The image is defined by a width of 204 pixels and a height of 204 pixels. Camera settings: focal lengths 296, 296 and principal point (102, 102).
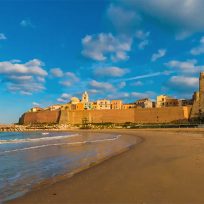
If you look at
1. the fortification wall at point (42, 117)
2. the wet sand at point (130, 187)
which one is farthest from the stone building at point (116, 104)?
the wet sand at point (130, 187)

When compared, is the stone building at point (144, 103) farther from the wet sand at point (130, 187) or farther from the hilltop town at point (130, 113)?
the wet sand at point (130, 187)

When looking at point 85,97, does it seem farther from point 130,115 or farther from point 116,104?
point 130,115

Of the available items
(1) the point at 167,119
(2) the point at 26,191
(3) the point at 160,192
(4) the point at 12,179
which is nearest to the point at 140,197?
(3) the point at 160,192

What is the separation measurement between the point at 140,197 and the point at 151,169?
2904 mm

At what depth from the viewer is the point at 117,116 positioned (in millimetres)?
87312

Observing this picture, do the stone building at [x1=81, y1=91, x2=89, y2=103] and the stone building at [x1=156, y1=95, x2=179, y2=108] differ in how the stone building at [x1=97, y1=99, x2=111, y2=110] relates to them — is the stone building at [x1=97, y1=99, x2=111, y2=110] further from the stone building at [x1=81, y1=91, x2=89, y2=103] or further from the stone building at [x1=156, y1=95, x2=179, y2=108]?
the stone building at [x1=156, y1=95, x2=179, y2=108]

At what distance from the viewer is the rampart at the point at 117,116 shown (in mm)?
75312

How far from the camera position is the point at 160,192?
5.10 metres

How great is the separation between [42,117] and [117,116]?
31044 mm

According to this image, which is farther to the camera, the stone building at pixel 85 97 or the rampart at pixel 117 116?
the stone building at pixel 85 97

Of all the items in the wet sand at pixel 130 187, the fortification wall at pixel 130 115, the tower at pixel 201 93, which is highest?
the tower at pixel 201 93

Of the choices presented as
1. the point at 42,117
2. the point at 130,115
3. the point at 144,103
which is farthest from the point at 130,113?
the point at 42,117

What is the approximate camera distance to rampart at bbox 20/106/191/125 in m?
75.3

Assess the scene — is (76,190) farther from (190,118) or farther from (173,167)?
(190,118)
